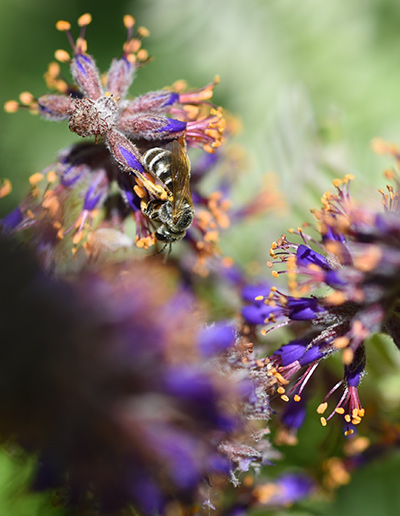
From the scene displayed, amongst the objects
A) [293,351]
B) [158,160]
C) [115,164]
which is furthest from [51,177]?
[293,351]

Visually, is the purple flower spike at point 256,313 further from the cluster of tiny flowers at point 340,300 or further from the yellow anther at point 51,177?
the yellow anther at point 51,177

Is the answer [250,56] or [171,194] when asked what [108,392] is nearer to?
[171,194]

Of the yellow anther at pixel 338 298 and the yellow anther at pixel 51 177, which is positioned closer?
the yellow anther at pixel 338 298

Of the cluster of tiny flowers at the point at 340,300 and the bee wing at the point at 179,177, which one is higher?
the bee wing at the point at 179,177

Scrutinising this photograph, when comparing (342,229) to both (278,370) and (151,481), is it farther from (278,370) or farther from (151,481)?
(151,481)

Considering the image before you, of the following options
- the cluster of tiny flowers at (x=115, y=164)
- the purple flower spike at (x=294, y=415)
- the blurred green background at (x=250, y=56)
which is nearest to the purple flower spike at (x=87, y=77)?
Answer: the cluster of tiny flowers at (x=115, y=164)

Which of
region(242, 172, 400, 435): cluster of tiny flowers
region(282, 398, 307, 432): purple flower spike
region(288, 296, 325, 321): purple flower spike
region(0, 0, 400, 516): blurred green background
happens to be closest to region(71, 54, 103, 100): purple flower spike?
region(242, 172, 400, 435): cluster of tiny flowers

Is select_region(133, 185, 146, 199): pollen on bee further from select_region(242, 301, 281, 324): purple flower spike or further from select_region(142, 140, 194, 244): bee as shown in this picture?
select_region(242, 301, 281, 324): purple flower spike
